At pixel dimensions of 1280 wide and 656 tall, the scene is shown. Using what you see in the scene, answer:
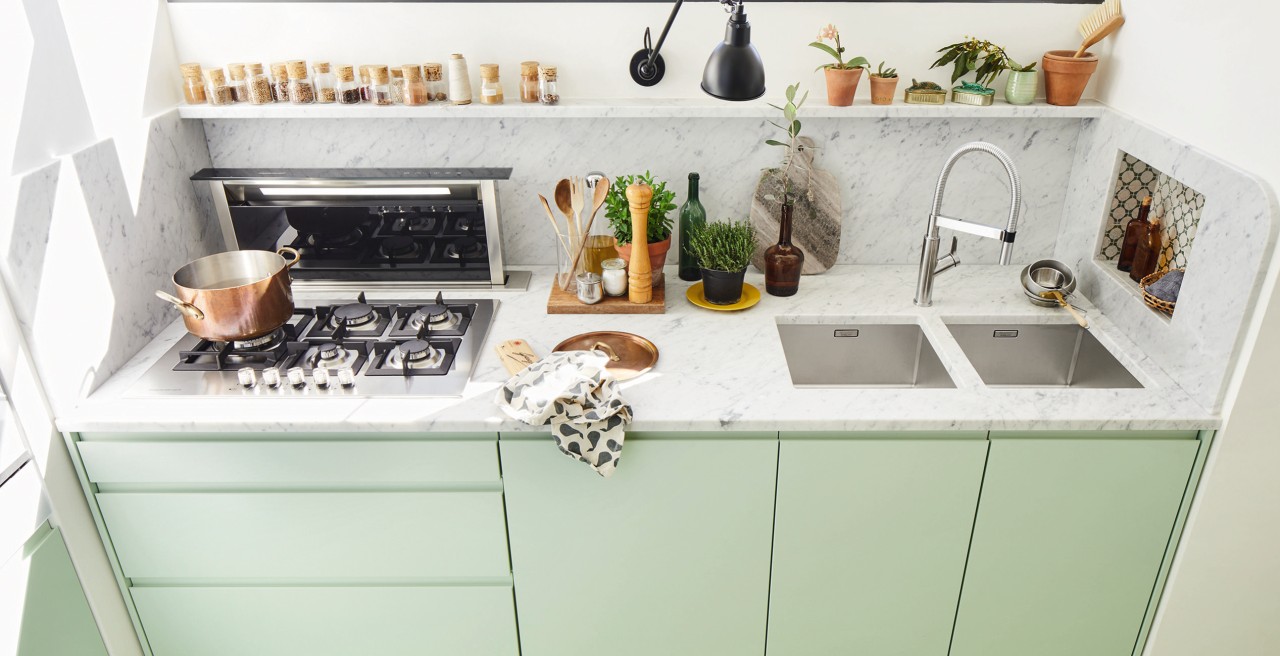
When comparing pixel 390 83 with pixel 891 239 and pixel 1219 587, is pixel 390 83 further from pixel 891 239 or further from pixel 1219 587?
pixel 1219 587

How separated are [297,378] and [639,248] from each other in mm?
870

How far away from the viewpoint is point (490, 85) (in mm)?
2146

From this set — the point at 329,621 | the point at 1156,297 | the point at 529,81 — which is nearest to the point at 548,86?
the point at 529,81

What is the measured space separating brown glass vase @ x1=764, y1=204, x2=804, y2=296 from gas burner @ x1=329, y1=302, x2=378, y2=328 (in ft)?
3.46

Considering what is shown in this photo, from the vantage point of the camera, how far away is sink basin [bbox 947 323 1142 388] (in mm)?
2146

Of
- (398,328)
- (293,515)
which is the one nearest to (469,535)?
(293,515)

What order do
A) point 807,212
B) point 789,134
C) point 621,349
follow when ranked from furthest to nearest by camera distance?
point 807,212, point 789,134, point 621,349

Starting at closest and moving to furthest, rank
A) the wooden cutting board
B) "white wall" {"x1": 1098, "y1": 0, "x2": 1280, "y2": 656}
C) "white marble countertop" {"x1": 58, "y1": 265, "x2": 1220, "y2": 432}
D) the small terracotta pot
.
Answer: "white wall" {"x1": 1098, "y1": 0, "x2": 1280, "y2": 656} → "white marble countertop" {"x1": 58, "y1": 265, "x2": 1220, "y2": 432} → the small terracotta pot → the wooden cutting board

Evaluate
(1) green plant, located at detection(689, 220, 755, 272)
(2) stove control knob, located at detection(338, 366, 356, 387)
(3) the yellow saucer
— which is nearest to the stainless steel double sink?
(3) the yellow saucer

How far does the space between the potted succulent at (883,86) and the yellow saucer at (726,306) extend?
1.93ft

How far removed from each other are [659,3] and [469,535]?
1.41 m

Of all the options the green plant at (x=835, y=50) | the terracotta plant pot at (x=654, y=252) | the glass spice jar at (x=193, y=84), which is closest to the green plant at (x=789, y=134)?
the green plant at (x=835, y=50)

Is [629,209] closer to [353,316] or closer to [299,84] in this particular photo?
[353,316]

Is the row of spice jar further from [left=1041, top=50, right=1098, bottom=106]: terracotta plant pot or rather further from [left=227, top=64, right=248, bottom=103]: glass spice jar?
Result: [left=1041, top=50, right=1098, bottom=106]: terracotta plant pot
